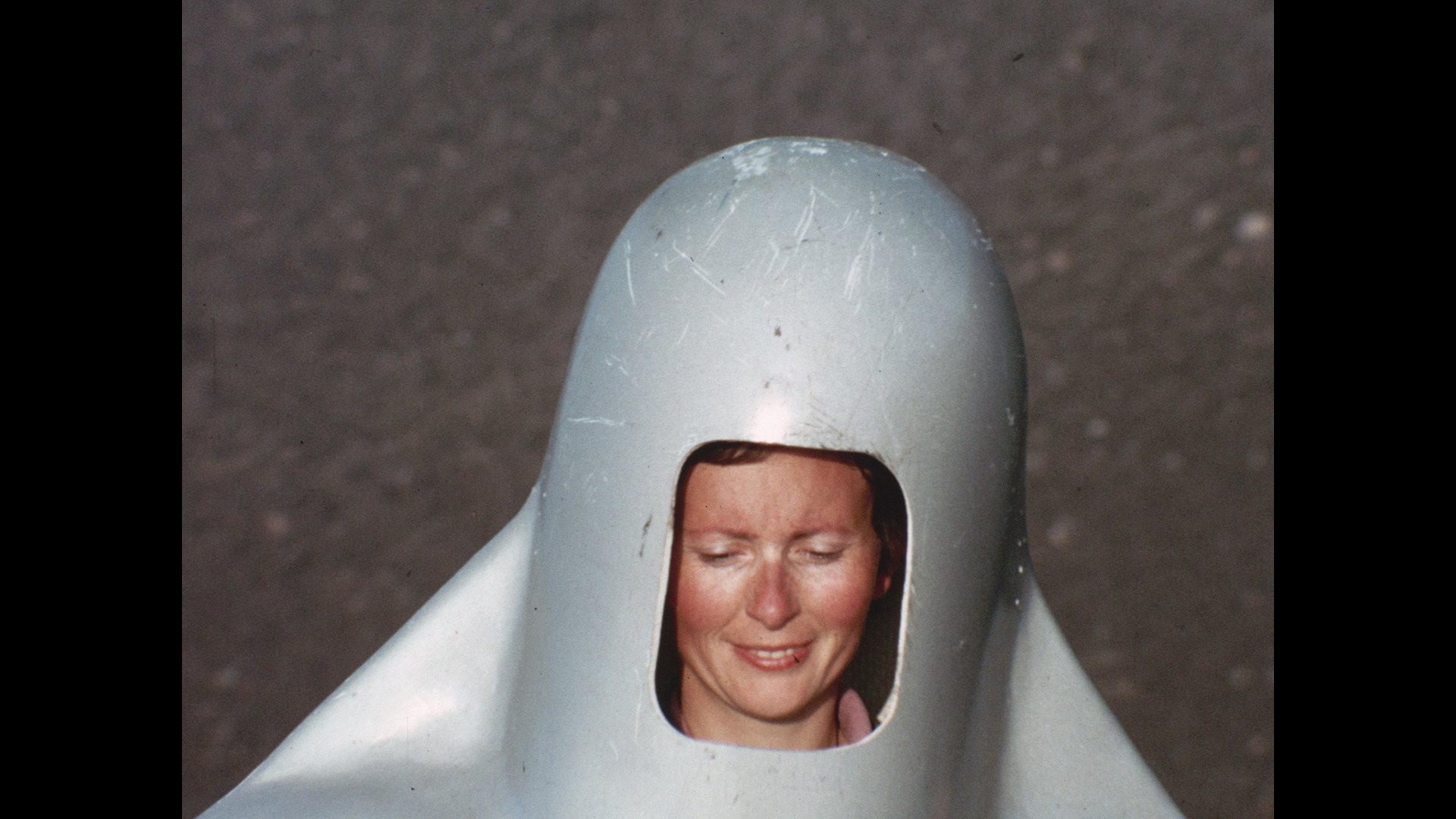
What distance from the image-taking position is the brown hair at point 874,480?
2.61 ft

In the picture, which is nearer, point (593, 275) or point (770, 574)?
point (770, 574)

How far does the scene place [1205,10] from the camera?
151cm

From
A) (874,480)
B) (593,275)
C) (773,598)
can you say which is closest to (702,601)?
(773,598)

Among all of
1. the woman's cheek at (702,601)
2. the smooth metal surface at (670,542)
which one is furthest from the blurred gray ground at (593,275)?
the woman's cheek at (702,601)

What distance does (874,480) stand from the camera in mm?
854

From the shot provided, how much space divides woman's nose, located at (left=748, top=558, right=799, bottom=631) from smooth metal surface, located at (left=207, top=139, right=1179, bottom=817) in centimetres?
7

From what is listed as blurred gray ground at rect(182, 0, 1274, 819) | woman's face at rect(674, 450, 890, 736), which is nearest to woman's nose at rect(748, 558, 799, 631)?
woman's face at rect(674, 450, 890, 736)

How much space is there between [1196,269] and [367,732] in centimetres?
120

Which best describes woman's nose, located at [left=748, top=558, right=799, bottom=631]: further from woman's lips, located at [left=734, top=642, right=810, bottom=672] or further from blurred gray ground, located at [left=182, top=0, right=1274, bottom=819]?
blurred gray ground, located at [left=182, top=0, right=1274, bottom=819]

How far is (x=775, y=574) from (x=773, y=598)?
0.02 metres

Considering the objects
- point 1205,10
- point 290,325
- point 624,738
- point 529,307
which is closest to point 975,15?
point 1205,10

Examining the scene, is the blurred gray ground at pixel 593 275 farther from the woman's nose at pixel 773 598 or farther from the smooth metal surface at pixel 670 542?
the woman's nose at pixel 773 598

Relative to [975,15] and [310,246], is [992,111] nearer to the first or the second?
[975,15]

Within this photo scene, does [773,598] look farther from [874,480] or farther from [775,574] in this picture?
[874,480]
